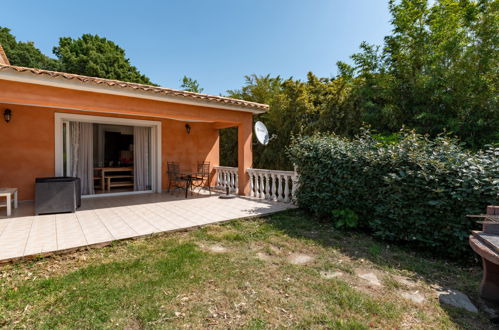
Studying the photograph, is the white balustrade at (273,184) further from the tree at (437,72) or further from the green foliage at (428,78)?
the tree at (437,72)

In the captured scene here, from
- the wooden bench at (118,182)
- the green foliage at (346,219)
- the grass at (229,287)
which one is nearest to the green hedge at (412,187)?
the green foliage at (346,219)

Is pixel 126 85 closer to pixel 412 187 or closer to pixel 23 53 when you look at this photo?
pixel 412 187

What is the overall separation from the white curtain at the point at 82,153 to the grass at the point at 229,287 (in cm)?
520

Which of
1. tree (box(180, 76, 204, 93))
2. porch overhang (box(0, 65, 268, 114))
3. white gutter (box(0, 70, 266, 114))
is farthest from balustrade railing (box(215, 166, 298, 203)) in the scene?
tree (box(180, 76, 204, 93))

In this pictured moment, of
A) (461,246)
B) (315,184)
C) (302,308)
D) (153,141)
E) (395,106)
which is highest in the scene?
(395,106)

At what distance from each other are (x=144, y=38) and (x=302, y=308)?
17.3m

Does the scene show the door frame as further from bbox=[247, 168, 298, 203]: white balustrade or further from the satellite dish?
the satellite dish

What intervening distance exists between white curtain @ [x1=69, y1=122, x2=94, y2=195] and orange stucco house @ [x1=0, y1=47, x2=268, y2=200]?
0.10 feet

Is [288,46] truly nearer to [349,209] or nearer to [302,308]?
[349,209]

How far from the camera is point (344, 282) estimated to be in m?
3.03

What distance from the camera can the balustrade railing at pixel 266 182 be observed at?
7.29 m

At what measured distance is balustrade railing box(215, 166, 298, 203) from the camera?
7.29 meters

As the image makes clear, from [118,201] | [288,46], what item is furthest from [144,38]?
[118,201]

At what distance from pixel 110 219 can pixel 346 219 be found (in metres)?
5.04
